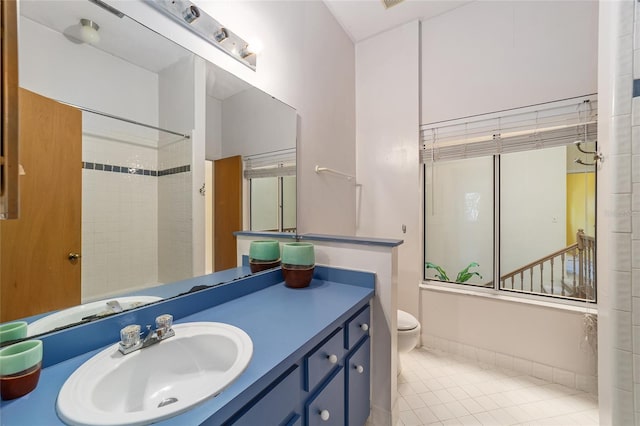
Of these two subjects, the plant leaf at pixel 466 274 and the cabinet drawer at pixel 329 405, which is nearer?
the cabinet drawer at pixel 329 405

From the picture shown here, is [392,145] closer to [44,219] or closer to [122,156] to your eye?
[122,156]

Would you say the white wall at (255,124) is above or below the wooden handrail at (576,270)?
above

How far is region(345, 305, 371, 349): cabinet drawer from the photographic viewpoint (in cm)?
117

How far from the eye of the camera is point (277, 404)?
0.75 metres

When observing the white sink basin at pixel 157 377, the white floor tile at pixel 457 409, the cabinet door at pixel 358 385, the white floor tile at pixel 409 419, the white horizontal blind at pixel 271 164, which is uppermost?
the white horizontal blind at pixel 271 164

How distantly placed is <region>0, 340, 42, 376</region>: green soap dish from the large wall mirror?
0.11 meters

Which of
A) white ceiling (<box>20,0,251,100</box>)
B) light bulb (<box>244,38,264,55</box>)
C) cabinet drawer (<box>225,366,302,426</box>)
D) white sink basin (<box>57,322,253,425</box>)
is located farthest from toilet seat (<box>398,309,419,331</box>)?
light bulb (<box>244,38,264,55</box>)

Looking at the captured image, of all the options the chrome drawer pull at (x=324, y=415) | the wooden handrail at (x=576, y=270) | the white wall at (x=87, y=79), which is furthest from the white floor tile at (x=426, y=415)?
the white wall at (x=87, y=79)

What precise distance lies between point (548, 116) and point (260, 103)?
208cm

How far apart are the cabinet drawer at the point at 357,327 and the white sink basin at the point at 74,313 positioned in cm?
83

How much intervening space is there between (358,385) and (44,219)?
4.54 feet

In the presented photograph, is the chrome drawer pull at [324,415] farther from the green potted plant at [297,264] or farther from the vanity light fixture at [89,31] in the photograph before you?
Answer: the vanity light fixture at [89,31]

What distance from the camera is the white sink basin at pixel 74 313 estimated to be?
2.33ft

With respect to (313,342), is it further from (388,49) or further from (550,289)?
(388,49)
